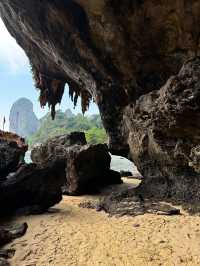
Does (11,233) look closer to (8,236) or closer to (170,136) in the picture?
(8,236)

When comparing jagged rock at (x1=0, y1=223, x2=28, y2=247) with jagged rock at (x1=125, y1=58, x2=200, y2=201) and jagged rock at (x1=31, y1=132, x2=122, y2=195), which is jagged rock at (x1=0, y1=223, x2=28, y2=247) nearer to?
jagged rock at (x1=31, y1=132, x2=122, y2=195)

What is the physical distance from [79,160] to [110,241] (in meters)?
7.29

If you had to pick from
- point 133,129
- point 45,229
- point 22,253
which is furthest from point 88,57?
point 22,253

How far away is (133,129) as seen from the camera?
A: 13594mm

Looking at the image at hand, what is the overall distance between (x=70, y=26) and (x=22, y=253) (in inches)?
355

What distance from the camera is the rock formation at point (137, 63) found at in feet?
35.6

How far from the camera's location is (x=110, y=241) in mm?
8484

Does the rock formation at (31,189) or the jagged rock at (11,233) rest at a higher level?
the rock formation at (31,189)

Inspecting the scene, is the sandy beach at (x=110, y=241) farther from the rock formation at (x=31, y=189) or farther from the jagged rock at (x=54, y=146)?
the jagged rock at (x=54, y=146)

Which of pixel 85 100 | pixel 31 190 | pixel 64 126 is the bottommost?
pixel 31 190

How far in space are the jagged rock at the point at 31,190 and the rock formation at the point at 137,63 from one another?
3.48 m

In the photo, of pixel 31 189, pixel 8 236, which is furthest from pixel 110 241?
pixel 31 189

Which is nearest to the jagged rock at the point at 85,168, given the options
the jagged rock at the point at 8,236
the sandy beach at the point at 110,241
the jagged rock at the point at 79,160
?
the jagged rock at the point at 79,160

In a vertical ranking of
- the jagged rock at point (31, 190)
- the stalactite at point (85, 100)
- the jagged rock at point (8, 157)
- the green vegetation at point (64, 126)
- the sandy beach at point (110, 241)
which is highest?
the green vegetation at point (64, 126)
